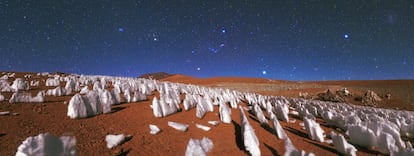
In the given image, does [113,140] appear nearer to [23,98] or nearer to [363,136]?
[23,98]

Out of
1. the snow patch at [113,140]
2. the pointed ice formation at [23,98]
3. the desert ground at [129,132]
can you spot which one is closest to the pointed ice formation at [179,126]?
the desert ground at [129,132]

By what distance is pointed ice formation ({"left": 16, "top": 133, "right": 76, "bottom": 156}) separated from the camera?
218 centimetres

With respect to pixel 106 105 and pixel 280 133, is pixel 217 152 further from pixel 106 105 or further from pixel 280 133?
pixel 106 105

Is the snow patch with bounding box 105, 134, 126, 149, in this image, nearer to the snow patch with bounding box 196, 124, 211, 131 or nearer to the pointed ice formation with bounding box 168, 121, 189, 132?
the pointed ice formation with bounding box 168, 121, 189, 132

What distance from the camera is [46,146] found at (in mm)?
2275

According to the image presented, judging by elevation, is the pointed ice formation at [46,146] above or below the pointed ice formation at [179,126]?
above

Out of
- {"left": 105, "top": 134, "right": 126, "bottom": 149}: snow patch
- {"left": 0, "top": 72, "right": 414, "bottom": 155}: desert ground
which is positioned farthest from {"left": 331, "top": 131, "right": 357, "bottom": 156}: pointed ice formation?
{"left": 105, "top": 134, "right": 126, "bottom": 149}: snow patch

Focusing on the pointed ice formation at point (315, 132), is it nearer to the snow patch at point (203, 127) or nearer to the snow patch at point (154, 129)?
the snow patch at point (203, 127)

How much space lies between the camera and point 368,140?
538cm

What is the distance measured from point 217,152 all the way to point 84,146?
2381 millimetres

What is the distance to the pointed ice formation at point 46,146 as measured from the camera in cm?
218

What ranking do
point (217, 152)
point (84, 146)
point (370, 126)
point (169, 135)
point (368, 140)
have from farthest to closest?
point (370, 126) < point (368, 140) < point (169, 135) < point (217, 152) < point (84, 146)

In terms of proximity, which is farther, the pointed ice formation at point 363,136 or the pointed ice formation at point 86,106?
the pointed ice formation at point 363,136

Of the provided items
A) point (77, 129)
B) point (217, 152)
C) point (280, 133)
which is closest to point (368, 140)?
point (280, 133)
